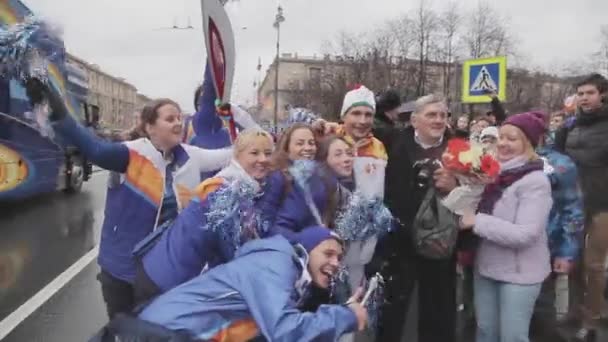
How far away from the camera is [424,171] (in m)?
3.71

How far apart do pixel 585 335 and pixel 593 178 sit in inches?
48.2

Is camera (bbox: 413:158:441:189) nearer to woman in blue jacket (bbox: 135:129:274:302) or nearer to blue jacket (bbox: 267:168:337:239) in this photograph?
blue jacket (bbox: 267:168:337:239)

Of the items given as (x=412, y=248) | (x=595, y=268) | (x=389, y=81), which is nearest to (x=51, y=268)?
(x=412, y=248)

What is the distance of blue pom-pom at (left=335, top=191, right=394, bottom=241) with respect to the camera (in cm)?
313

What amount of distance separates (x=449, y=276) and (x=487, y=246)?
0.43 metres

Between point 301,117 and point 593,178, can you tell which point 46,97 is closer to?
point 301,117

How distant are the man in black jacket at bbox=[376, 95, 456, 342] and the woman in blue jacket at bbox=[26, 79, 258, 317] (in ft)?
4.38

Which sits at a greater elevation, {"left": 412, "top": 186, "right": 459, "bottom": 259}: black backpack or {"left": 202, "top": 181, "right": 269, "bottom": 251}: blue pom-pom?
{"left": 202, "top": 181, "right": 269, "bottom": 251}: blue pom-pom

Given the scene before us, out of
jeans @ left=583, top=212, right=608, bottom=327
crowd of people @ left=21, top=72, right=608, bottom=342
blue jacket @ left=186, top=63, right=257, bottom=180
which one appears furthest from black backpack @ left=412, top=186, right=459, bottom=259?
jeans @ left=583, top=212, right=608, bottom=327

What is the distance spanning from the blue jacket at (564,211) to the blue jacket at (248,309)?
2179 millimetres

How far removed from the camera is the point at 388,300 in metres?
3.94

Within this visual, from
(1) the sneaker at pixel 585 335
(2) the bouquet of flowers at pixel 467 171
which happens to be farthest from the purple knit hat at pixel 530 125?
(1) the sneaker at pixel 585 335

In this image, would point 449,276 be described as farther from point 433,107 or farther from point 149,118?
point 149,118

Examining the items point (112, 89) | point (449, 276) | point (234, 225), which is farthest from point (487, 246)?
point (112, 89)
